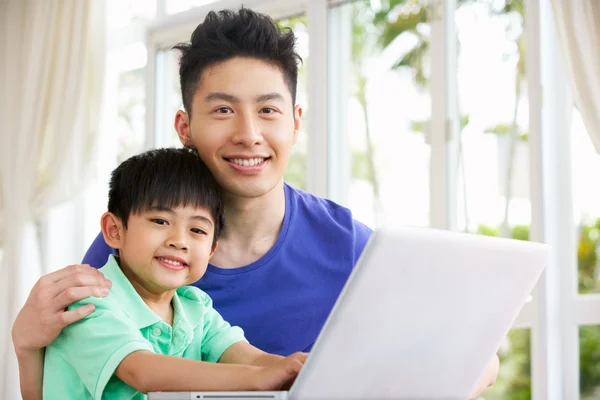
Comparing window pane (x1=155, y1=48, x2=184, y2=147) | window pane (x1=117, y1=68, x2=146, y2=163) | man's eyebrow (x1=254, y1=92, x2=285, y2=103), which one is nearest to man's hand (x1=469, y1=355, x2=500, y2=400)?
man's eyebrow (x1=254, y1=92, x2=285, y2=103)

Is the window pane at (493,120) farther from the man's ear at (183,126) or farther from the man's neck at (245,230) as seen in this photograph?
the man's ear at (183,126)

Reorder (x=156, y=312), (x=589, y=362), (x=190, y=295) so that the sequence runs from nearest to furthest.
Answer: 1. (x=156, y=312)
2. (x=190, y=295)
3. (x=589, y=362)

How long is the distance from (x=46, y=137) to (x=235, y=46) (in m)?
3.16

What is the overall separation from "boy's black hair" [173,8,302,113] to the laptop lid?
33.6 inches

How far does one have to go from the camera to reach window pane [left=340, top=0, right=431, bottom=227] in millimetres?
3506

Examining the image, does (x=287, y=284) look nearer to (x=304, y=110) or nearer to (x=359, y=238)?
(x=359, y=238)

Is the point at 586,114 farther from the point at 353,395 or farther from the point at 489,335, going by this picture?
the point at 353,395

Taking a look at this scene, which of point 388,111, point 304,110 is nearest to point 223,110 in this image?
point 388,111

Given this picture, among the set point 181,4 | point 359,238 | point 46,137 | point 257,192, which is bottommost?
point 359,238

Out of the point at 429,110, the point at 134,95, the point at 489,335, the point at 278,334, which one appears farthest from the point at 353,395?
the point at 134,95

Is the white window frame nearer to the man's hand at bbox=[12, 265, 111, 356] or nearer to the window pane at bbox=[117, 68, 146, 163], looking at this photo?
the window pane at bbox=[117, 68, 146, 163]

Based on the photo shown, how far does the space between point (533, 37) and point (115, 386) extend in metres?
2.22

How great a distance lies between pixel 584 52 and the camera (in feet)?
9.15

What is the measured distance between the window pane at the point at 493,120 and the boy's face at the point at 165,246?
6.09 feet
